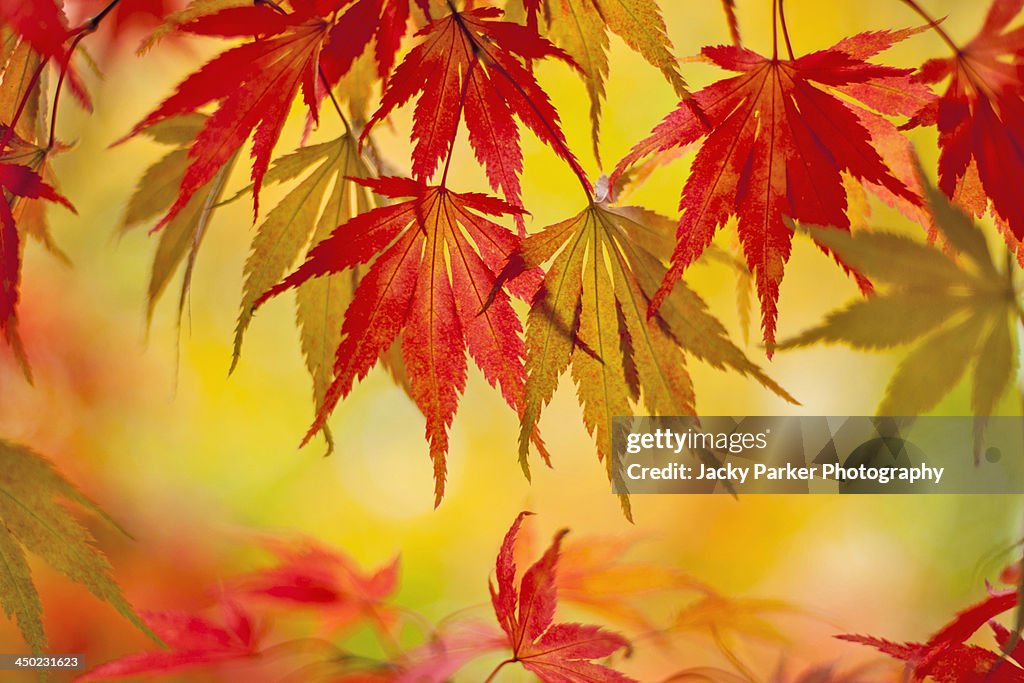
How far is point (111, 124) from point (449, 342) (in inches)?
17.0

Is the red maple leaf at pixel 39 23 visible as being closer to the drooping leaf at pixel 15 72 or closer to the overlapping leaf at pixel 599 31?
the drooping leaf at pixel 15 72

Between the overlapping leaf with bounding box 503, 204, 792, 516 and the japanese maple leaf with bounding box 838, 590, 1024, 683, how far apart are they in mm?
198

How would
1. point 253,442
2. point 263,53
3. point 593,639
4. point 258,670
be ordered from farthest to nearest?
point 253,442
point 258,670
point 593,639
point 263,53

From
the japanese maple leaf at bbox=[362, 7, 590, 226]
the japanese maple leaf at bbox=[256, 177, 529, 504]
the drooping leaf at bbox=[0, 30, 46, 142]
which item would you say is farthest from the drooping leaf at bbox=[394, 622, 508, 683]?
the drooping leaf at bbox=[0, 30, 46, 142]

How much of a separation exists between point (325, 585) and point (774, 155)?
0.51 metres

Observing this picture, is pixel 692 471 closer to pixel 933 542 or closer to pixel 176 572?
pixel 933 542

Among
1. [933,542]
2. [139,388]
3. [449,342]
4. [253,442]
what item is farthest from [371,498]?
[933,542]

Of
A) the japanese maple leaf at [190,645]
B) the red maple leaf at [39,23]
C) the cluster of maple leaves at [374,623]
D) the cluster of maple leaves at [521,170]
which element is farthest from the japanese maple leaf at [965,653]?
the red maple leaf at [39,23]

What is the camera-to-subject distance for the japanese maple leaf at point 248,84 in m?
0.32

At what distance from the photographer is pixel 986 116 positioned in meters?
0.37

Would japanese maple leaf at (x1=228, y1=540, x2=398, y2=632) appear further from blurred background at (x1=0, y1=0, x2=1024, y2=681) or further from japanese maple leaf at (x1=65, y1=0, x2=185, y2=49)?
japanese maple leaf at (x1=65, y1=0, x2=185, y2=49)

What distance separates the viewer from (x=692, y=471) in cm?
59

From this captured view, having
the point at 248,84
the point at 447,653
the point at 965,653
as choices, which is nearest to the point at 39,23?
the point at 248,84

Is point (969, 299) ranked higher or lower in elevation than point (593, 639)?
higher
